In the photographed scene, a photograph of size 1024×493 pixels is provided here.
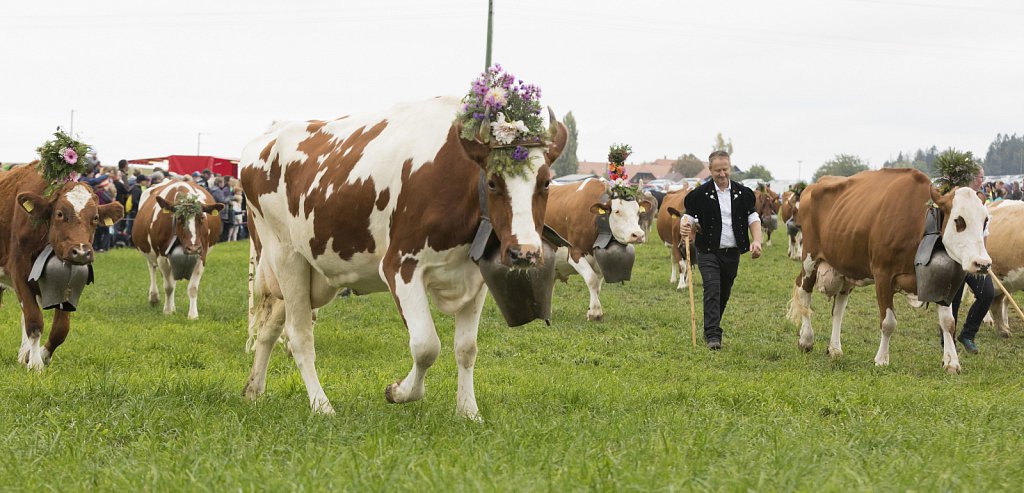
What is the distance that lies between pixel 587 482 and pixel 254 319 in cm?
583

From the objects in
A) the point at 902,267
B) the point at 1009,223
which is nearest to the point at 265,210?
the point at 902,267

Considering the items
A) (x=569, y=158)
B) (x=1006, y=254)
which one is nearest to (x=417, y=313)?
(x=1006, y=254)

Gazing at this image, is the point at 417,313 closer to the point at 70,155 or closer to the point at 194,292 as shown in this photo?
the point at 70,155

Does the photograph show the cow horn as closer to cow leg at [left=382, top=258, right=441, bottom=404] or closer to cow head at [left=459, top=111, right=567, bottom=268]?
cow head at [left=459, top=111, right=567, bottom=268]

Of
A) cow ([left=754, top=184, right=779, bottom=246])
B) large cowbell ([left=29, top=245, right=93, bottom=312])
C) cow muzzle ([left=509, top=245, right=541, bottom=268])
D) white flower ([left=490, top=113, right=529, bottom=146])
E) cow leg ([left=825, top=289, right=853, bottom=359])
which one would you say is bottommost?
cow ([left=754, top=184, right=779, bottom=246])

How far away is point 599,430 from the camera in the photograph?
5.55 m

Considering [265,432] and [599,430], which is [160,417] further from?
[599,430]

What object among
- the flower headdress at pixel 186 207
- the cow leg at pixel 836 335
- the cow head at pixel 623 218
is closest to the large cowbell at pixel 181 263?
the flower headdress at pixel 186 207

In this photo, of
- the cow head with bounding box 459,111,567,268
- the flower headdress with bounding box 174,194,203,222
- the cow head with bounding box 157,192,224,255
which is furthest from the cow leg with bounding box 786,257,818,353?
the flower headdress with bounding box 174,194,203,222

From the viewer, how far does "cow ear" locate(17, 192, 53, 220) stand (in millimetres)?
8219

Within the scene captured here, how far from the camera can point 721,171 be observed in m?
10.9

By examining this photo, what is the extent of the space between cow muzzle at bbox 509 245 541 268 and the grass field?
0.90m

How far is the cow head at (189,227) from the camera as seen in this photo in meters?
13.8

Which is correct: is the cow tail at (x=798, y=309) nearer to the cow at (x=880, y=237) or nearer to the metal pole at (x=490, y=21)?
the cow at (x=880, y=237)
